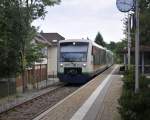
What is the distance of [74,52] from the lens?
37.3 m

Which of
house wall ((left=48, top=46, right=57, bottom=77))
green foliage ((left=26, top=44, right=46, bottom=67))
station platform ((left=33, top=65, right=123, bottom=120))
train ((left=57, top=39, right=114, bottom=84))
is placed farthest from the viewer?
house wall ((left=48, top=46, right=57, bottom=77))

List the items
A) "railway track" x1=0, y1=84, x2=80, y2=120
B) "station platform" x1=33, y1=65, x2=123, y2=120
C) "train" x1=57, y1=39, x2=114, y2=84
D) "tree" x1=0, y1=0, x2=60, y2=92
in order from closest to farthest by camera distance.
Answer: "station platform" x1=33, y1=65, x2=123, y2=120 < "railway track" x1=0, y1=84, x2=80, y2=120 < "tree" x1=0, y1=0, x2=60, y2=92 < "train" x1=57, y1=39, x2=114, y2=84

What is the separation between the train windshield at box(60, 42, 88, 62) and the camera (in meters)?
37.1

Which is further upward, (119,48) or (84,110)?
(119,48)

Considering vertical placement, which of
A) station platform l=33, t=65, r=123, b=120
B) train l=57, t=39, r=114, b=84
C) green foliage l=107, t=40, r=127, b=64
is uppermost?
green foliage l=107, t=40, r=127, b=64

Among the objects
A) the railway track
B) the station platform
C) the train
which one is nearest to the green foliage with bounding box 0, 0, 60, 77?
the railway track

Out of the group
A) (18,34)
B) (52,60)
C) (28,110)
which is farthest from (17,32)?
(52,60)

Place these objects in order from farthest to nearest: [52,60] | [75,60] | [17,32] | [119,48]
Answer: [119,48] → [52,60] → [75,60] → [17,32]

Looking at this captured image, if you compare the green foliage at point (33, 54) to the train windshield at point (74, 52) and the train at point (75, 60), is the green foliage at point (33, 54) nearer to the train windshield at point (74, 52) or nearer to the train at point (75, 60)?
the train at point (75, 60)

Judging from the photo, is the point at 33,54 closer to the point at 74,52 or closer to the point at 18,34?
the point at 18,34

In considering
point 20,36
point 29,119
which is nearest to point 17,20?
point 20,36

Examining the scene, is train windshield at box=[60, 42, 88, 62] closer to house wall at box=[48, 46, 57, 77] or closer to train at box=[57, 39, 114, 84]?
train at box=[57, 39, 114, 84]

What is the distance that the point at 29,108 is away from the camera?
21.4 m

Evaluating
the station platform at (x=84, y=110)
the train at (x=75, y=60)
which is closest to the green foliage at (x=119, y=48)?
the train at (x=75, y=60)
